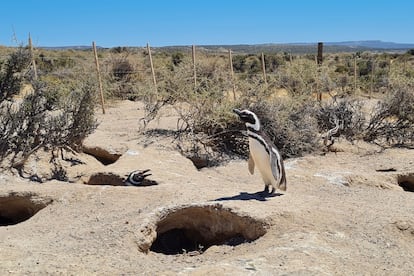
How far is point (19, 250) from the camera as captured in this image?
5.14 meters

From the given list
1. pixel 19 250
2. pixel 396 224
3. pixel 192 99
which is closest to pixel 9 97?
pixel 192 99

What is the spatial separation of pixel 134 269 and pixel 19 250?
46.8 inches

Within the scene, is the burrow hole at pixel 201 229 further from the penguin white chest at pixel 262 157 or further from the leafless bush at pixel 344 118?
the leafless bush at pixel 344 118

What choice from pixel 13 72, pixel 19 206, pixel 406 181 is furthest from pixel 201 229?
pixel 13 72

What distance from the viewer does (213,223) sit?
6137 millimetres

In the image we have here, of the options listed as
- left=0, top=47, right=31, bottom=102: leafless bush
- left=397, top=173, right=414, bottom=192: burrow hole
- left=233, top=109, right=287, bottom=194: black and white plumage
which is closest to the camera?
left=233, top=109, right=287, bottom=194: black and white plumage

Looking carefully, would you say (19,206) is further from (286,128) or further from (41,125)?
(286,128)

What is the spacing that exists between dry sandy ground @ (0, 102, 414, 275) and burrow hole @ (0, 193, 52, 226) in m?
0.02

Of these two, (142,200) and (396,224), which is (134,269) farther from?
(396,224)

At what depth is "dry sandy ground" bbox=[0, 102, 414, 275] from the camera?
187 inches

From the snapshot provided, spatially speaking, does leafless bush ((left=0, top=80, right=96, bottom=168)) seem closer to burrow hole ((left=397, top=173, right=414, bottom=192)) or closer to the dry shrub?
the dry shrub

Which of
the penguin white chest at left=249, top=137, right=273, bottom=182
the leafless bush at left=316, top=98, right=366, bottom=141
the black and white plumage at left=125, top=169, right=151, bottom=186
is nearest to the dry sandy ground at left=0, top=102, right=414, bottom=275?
the black and white plumage at left=125, top=169, right=151, bottom=186

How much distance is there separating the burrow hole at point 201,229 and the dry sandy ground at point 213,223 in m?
0.02

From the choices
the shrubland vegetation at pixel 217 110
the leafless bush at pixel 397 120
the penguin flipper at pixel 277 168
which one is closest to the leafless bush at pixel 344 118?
the shrubland vegetation at pixel 217 110
